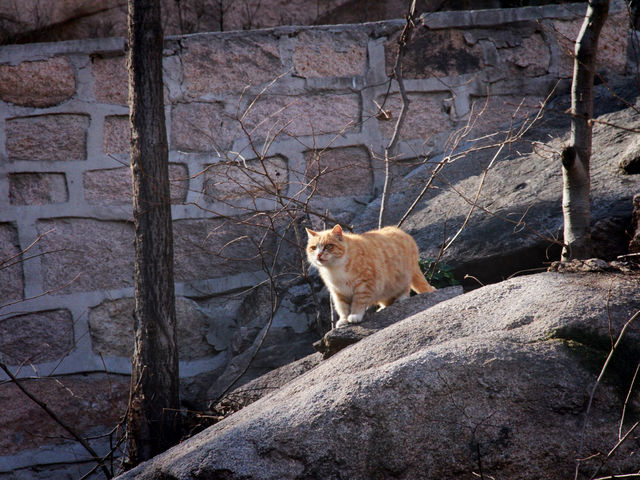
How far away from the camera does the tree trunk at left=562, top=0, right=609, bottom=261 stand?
2.98 metres

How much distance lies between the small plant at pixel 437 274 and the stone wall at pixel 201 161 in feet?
2.31

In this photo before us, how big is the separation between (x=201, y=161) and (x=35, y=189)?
1192 mm

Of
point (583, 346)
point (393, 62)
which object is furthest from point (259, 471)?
point (393, 62)

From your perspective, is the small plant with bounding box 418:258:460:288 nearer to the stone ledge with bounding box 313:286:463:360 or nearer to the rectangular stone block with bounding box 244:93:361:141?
the stone ledge with bounding box 313:286:463:360

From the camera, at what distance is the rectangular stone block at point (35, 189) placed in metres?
4.66

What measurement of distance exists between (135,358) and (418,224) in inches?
85.2

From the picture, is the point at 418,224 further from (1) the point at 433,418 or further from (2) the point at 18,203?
(2) the point at 18,203

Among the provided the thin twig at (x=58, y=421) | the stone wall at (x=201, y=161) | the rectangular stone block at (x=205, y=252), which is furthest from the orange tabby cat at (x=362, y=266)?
the thin twig at (x=58, y=421)

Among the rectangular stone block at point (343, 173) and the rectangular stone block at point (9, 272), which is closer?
the rectangular stone block at point (9, 272)

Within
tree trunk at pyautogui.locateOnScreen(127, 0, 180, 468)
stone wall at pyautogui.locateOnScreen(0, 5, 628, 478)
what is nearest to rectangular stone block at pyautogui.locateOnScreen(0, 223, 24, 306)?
stone wall at pyautogui.locateOnScreen(0, 5, 628, 478)

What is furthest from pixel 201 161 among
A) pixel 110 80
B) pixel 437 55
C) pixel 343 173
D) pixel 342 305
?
pixel 437 55

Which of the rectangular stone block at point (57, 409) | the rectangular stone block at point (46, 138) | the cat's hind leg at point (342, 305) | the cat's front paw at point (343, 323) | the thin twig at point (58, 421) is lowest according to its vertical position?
the rectangular stone block at point (57, 409)

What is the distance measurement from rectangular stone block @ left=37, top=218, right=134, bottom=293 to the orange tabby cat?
159cm

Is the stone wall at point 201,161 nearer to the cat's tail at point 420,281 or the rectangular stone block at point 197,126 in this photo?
the rectangular stone block at point 197,126
